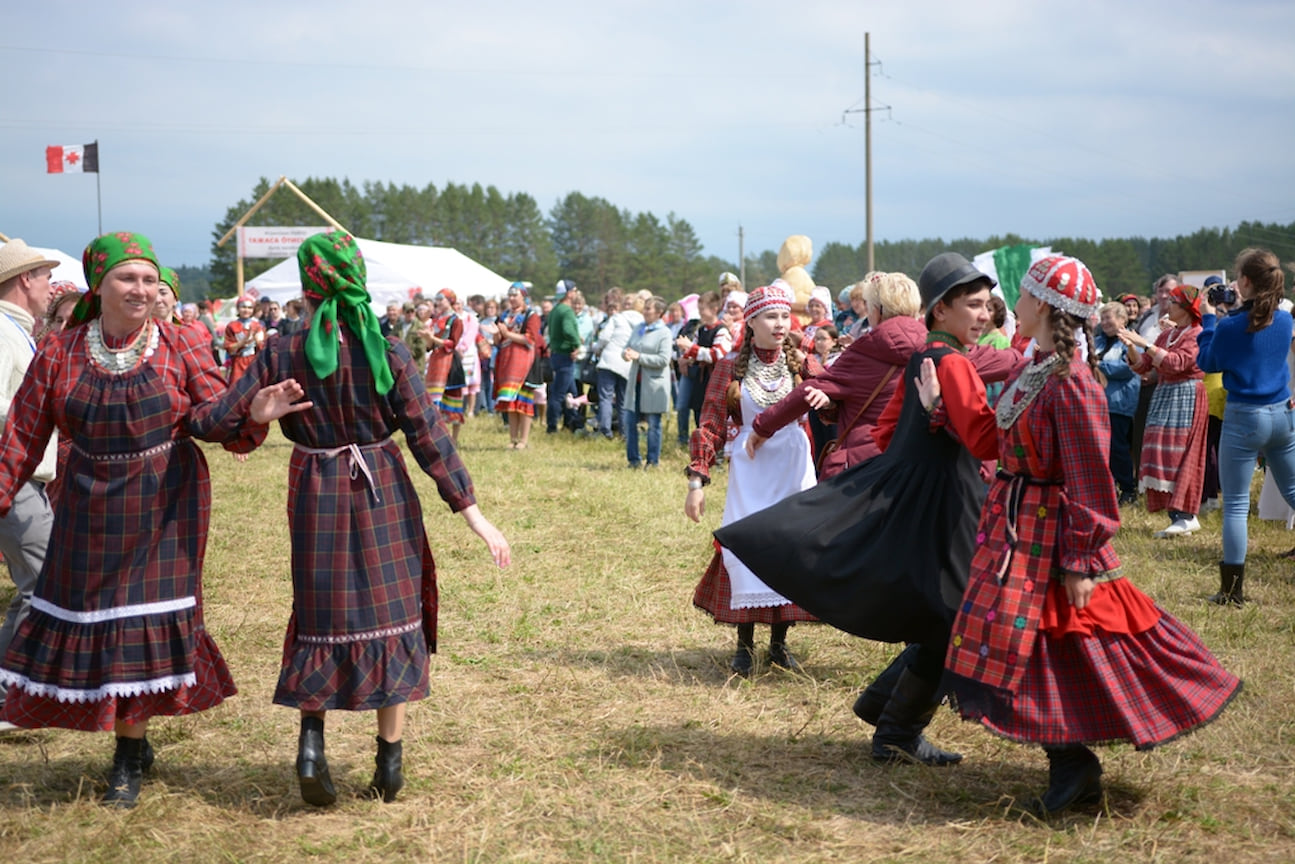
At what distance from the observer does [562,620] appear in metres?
6.59

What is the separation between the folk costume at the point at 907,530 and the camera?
3.90 meters

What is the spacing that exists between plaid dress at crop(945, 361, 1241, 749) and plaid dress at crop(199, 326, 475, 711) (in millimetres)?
1833

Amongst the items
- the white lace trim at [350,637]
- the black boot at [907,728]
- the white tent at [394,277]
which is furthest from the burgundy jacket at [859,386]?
the white tent at [394,277]

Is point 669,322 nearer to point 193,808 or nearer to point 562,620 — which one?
point 562,620

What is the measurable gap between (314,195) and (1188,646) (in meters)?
99.4

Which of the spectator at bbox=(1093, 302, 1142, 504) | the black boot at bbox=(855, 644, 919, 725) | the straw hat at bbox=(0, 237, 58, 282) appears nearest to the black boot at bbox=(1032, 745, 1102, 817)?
the black boot at bbox=(855, 644, 919, 725)

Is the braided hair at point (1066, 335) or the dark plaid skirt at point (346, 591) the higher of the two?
the braided hair at point (1066, 335)

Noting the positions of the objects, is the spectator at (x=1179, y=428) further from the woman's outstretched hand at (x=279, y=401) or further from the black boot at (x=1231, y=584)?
the woman's outstretched hand at (x=279, y=401)

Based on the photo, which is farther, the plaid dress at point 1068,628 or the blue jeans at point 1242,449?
the blue jeans at point 1242,449

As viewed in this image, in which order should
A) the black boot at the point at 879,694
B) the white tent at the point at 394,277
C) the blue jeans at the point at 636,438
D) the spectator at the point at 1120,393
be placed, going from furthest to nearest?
the white tent at the point at 394,277, the blue jeans at the point at 636,438, the spectator at the point at 1120,393, the black boot at the point at 879,694

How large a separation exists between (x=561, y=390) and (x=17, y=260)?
11030mm

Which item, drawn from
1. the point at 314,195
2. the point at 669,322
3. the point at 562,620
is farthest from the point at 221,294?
the point at 562,620

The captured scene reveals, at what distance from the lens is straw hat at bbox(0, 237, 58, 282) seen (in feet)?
15.8

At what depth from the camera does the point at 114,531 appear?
3.82 meters
